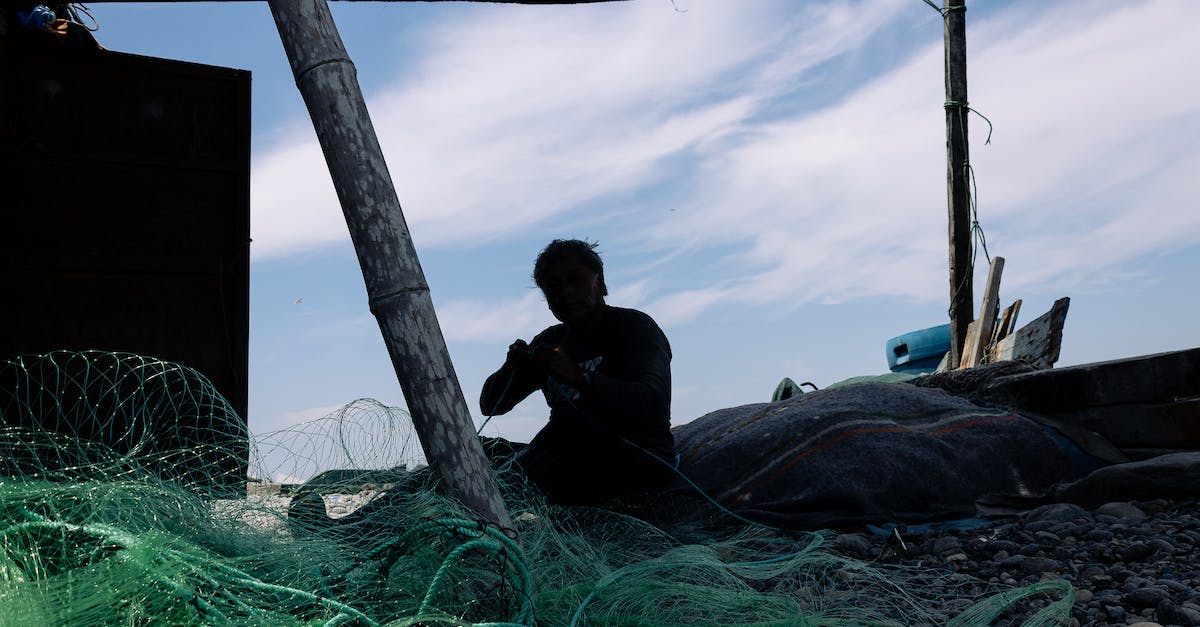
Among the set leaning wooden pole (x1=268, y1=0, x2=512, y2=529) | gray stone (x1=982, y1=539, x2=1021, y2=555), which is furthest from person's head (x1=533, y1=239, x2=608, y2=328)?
gray stone (x1=982, y1=539, x2=1021, y2=555)

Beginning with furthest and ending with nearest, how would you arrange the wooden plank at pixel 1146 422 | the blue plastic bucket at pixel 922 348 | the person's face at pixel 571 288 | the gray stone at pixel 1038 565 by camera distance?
the blue plastic bucket at pixel 922 348
the wooden plank at pixel 1146 422
the person's face at pixel 571 288
the gray stone at pixel 1038 565

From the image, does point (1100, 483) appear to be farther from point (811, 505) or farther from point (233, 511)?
point (233, 511)

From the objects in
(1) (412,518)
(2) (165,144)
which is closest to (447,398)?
(1) (412,518)

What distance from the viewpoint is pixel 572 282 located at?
430 centimetres

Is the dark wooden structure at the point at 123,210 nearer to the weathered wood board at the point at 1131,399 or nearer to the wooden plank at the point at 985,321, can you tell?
the weathered wood board at the point at 1131,399

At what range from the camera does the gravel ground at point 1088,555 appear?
9.01 feet

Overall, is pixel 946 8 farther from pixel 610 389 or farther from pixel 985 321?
pixel 610 389

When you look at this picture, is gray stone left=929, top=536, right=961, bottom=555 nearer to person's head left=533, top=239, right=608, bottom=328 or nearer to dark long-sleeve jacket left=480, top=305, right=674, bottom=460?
dark long-sleeve jacket left=480, top=305, right=674, bottom=460

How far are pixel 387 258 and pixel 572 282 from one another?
1.70 metres

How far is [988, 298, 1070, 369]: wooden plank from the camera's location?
263 inches

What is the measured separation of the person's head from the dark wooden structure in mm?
2178

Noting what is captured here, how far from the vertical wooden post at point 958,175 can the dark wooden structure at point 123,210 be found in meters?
5.98

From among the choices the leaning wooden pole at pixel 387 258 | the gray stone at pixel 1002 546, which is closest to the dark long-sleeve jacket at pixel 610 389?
the leaning wooden pole at pixel 387 258

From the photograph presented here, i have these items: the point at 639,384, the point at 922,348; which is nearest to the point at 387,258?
the point at 639,384
